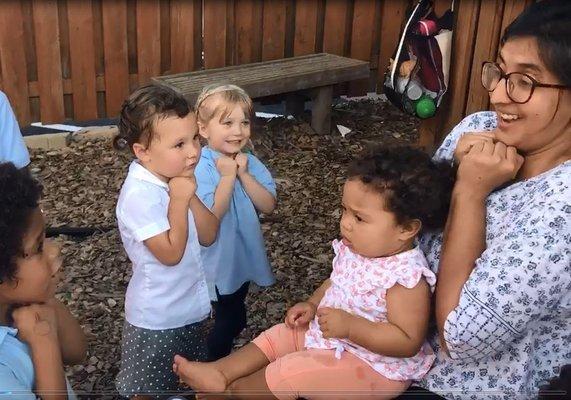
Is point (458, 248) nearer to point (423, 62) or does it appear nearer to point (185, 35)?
point (423, 62)

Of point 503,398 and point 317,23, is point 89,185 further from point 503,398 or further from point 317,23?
point 503,398

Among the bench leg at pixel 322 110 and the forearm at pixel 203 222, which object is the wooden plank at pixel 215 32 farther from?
the forearm at pixel 203 222

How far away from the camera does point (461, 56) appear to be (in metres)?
3.43

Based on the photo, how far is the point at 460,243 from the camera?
184 centimetres

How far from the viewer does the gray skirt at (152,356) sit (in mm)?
2408

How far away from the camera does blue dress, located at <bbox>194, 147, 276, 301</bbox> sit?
2.79 m

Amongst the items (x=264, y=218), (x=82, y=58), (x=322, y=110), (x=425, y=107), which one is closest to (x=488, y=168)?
(x=425, y=107)

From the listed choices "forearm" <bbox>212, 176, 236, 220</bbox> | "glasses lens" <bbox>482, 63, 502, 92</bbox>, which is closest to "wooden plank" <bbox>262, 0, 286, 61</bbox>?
"forearm" <bbox>212, 176, 236, 220</bbox>

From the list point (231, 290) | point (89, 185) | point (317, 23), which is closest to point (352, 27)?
point (317, 23)

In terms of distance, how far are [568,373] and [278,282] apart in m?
2.50

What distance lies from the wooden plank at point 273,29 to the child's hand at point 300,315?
15.8 ft

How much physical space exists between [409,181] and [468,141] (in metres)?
0.22

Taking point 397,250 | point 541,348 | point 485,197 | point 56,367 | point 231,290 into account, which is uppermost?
point 485,197

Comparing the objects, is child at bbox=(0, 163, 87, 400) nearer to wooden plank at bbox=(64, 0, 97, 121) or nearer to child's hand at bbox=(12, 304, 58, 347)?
child's hand at bbox=(12, 304, 58, 347)
